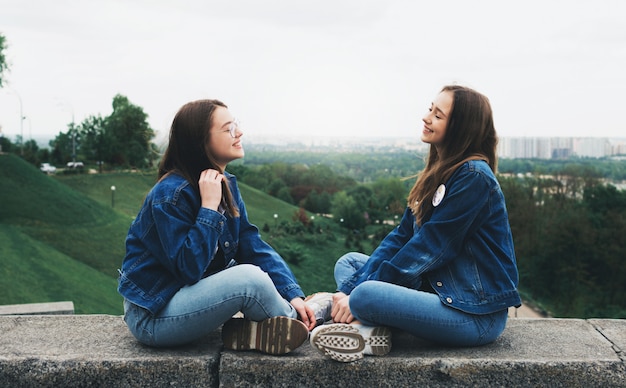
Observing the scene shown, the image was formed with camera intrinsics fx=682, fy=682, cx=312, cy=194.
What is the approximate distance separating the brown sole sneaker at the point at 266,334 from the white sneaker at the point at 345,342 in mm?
92

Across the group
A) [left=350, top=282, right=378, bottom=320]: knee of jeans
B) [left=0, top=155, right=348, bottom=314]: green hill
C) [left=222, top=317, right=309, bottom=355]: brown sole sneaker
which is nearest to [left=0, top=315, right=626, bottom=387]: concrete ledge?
[left=222, top=317, right=309, bottom=355]: brown sole sneaker

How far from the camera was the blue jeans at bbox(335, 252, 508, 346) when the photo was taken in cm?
312

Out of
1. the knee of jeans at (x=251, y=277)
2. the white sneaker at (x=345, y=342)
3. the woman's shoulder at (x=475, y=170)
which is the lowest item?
the white sneaker at (x=345, y=342)

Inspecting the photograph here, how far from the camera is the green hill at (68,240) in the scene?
79.4 ft

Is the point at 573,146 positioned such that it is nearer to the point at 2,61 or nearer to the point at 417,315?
the point at 2,61

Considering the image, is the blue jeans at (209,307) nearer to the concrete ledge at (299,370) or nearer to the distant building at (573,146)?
the concrete ledge at (299,370)

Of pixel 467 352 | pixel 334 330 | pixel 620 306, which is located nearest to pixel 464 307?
pixel 467 352

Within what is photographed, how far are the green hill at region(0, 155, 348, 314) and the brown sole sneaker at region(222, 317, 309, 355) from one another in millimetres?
15094

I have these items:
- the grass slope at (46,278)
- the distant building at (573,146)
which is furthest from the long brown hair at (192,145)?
the distant building at (573,146)

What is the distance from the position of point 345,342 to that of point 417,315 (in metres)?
0.38

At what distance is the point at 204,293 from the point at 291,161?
72452 mm

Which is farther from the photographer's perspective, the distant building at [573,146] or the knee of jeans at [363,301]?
the distant building at [573,146]

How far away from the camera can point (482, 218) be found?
319cm

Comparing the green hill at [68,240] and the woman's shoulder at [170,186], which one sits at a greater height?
the woman's shoulder at [170,186]
